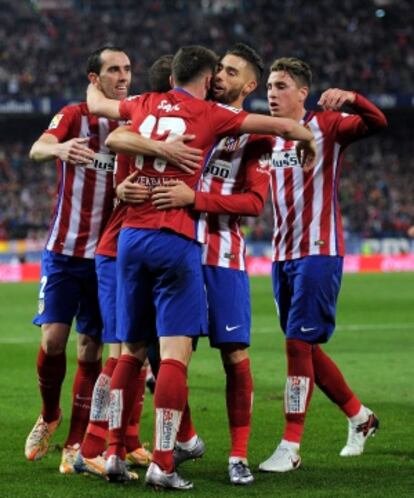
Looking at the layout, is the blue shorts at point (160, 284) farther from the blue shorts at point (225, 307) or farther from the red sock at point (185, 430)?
the red sock at point (185, 430)

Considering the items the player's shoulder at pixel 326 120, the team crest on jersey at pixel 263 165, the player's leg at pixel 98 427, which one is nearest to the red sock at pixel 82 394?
the player's leg at pixel 98 427

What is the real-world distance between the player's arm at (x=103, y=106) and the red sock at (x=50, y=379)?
162 cm

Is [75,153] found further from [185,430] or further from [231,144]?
[185,430]

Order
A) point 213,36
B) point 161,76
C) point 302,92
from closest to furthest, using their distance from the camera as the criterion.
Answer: point 161,76, point 302,92, point 213,36

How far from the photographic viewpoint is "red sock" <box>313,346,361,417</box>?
7.50 metres

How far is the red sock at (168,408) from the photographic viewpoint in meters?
5.91

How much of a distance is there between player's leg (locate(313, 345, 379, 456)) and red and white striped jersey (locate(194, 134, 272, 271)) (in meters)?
1.26

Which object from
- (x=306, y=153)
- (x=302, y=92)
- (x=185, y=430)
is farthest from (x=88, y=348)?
(x=302, y=92)

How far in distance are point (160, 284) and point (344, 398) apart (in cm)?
202

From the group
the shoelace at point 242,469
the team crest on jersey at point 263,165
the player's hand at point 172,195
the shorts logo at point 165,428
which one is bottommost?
the shoelace at point 242,469

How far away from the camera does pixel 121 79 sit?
701 centimetres

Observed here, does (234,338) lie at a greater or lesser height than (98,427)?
greater

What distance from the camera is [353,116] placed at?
7.14 meters

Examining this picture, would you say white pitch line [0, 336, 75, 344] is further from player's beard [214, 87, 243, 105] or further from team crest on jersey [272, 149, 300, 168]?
player's beard [214, 87, 243, 105]
